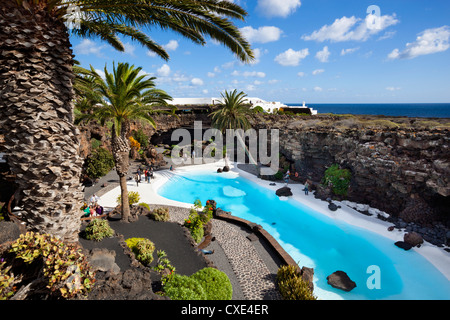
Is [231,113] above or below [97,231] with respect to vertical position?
above

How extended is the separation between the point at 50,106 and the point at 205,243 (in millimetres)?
10826

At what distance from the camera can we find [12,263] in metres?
5.45

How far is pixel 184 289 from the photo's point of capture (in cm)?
754

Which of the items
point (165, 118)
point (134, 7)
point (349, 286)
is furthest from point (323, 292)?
point (165, 118)

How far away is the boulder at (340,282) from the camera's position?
12188mm

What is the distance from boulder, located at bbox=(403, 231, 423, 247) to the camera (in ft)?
50.8

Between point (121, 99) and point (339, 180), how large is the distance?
20516 mm

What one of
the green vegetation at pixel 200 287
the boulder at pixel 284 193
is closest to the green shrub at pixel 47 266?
the green vegetation at pixel 200 287

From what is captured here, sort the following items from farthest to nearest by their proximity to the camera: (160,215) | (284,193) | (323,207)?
(284,193) → (323,207) → (160,215)

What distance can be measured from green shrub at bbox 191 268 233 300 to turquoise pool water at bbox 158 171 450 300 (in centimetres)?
603

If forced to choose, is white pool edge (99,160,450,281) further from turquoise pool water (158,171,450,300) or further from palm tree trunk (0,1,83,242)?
palm tree trunk (0,1,83,242)

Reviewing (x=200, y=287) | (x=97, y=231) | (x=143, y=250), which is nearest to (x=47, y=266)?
(x=200, y=287)

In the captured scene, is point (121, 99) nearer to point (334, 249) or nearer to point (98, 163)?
point (98, 163)

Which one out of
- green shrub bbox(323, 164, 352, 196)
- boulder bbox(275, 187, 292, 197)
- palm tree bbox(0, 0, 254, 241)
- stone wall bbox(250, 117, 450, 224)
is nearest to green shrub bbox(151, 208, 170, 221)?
palm tree bbox(0, 0, 254, 241)
